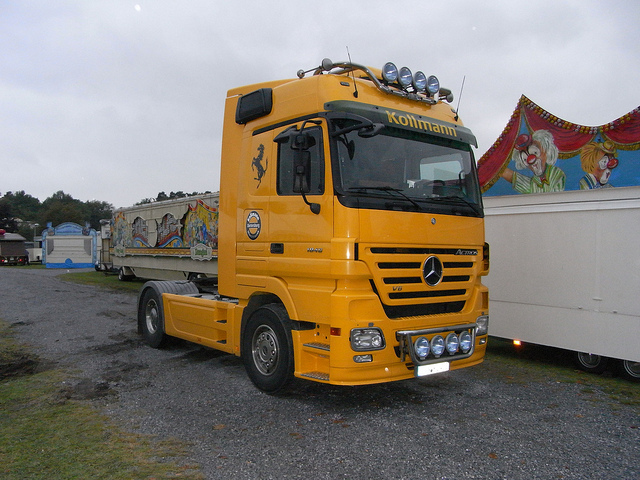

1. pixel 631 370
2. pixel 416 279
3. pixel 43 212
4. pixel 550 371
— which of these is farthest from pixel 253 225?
pixel 43 212

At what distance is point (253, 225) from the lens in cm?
595

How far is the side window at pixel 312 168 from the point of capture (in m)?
4.99

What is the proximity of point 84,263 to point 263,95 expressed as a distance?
3510 centimetres

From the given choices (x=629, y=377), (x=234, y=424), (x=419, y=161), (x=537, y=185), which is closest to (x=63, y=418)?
(x=234, y=424)

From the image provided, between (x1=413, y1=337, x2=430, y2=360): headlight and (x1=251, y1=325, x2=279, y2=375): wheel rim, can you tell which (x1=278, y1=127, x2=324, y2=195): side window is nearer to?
(x1=251, y1=325, x2=279, y2=375): wheel rim

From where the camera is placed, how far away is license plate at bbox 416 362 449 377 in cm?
489

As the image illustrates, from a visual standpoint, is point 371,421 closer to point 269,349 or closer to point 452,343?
point 452,343

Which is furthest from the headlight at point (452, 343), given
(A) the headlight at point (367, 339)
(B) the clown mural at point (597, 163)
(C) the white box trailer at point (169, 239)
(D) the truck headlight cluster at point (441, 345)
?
(C) the white box trailer at point (169, 239)

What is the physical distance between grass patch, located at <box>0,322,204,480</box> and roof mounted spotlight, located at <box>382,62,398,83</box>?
14.0 ft

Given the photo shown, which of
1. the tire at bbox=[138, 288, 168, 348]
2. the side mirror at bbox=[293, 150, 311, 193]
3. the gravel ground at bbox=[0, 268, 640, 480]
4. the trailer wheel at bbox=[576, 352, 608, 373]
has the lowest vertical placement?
the gravel ground at bbox=[0, 268, 640, 480]

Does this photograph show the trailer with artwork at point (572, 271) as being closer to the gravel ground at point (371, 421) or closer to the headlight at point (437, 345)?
the gravel ground at point (371, 421)

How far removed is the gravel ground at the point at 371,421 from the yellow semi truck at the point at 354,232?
0.49m

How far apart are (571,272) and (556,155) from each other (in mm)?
4976

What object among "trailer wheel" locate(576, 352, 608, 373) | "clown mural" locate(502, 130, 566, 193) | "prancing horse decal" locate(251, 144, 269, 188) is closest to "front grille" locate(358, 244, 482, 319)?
"prancing horse decal" locate(251, 144, 269, 188)
